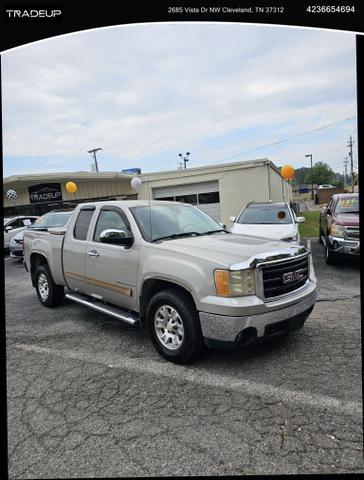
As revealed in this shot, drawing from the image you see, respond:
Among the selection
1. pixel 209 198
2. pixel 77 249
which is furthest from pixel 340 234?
pixel 77 249

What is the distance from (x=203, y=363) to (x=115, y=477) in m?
1.49

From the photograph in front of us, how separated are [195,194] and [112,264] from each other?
7.74 ft

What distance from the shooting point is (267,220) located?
27.3 feet

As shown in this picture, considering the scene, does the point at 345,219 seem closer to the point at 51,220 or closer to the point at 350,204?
the point at 350,204

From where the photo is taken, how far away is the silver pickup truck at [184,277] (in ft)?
9.59

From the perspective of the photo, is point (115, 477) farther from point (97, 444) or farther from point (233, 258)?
point (233, 258)

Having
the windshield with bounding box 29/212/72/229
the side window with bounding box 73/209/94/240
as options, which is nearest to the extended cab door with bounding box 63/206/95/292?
the side window with bounding box 73/209/94/240

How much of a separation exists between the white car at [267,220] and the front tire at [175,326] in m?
4.52

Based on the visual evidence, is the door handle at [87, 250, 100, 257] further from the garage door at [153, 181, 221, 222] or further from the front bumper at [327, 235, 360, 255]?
the front bumper at [327, 235, 360, 255]

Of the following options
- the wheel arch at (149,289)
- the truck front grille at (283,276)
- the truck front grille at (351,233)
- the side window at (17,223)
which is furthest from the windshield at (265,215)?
the side window at (17,223)

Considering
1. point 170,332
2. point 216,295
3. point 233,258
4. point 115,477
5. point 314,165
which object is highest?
point 314,165

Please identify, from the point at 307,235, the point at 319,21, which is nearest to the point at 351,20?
the point at 319,21

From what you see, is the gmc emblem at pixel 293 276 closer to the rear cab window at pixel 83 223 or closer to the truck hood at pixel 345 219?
the rear cab window at pixel 83 223

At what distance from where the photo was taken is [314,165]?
2.94 m
